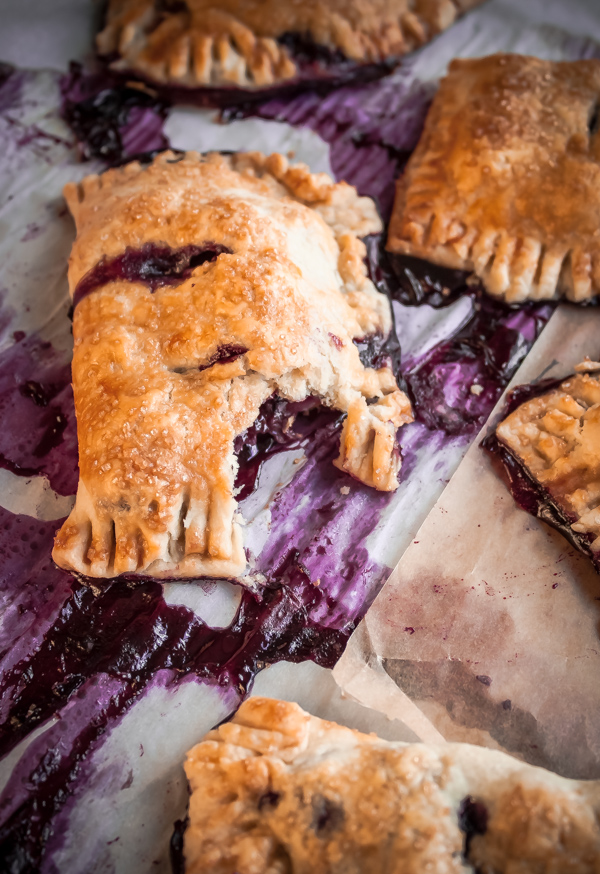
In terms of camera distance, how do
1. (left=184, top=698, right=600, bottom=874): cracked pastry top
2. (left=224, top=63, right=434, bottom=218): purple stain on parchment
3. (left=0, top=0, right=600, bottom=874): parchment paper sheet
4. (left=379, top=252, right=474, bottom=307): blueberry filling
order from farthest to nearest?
(left=224, top=63, right=434, bottom=218): purple stain on parchment < (left=379, top=252, right=474, bottom=307): blueberry filling < (left=0, top=0, right=600, bottom=874): parchment paper sheet < (left=184, top=698, right=600, bottom=874): cracked pastry top

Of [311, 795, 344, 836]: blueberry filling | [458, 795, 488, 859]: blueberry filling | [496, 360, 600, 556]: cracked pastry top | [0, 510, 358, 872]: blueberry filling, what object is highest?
[496, 360, 600, 556]: cracked pastry top

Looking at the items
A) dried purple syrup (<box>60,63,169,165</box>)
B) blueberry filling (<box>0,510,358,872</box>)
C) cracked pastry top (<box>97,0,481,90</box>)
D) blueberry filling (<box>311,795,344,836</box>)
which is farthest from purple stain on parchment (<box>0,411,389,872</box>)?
cracked pastry top (<box>97,0,481,90</box>)

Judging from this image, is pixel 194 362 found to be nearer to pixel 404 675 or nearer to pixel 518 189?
pixel 404 675

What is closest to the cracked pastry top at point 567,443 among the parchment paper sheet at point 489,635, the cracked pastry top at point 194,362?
the parchment paper sheet at point 489,635

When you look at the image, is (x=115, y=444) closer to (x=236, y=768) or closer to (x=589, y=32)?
(x=236, y=768)

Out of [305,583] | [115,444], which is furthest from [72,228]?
[305,583]

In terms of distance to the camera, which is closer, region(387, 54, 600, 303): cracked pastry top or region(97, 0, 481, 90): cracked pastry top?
region(387, 54, 600, 303): cracked pastry top

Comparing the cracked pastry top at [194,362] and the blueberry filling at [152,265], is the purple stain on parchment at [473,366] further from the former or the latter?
the blueberry filling at [152,265]

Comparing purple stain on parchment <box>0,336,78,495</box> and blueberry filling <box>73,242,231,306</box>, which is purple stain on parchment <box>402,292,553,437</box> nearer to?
blueberry filling <box>73,242,231,306</box>
